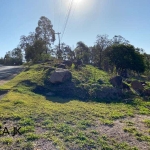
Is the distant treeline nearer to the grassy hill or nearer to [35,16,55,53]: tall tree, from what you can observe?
[35,16,55,53]: tall tree

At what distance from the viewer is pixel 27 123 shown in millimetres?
5016

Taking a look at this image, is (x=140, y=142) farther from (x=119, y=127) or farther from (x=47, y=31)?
(x=47, y=31)

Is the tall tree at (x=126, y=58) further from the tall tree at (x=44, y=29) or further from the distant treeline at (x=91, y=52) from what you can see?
the tall tree at (x=44, y=29)

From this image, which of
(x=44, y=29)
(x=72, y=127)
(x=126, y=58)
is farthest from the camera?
(x=44, y=29)

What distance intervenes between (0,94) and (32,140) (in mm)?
5242

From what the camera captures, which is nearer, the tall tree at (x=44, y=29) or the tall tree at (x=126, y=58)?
the tall tree at (x=126, y=58)

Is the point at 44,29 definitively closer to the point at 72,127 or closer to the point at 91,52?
the point at 91,52

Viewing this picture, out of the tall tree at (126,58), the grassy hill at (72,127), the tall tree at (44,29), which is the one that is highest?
the tall tree at (44,29)

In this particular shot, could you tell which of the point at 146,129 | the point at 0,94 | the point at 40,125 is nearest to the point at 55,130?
the point at 40,125

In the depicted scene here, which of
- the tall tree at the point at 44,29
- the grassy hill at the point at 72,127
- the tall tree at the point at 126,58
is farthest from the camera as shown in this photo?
the tall tree at the point at 44,29

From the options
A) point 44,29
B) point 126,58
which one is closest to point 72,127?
point 126,58

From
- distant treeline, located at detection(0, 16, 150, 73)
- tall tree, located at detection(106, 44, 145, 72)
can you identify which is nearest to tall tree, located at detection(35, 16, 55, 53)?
distant treeline, located at detection(0, 16, 150, 73)

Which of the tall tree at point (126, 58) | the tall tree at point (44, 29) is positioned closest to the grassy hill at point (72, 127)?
the tall tree at point (126, 58)

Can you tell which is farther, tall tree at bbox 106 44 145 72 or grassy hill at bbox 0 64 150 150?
tall tree at bbox 106 44 145 72
